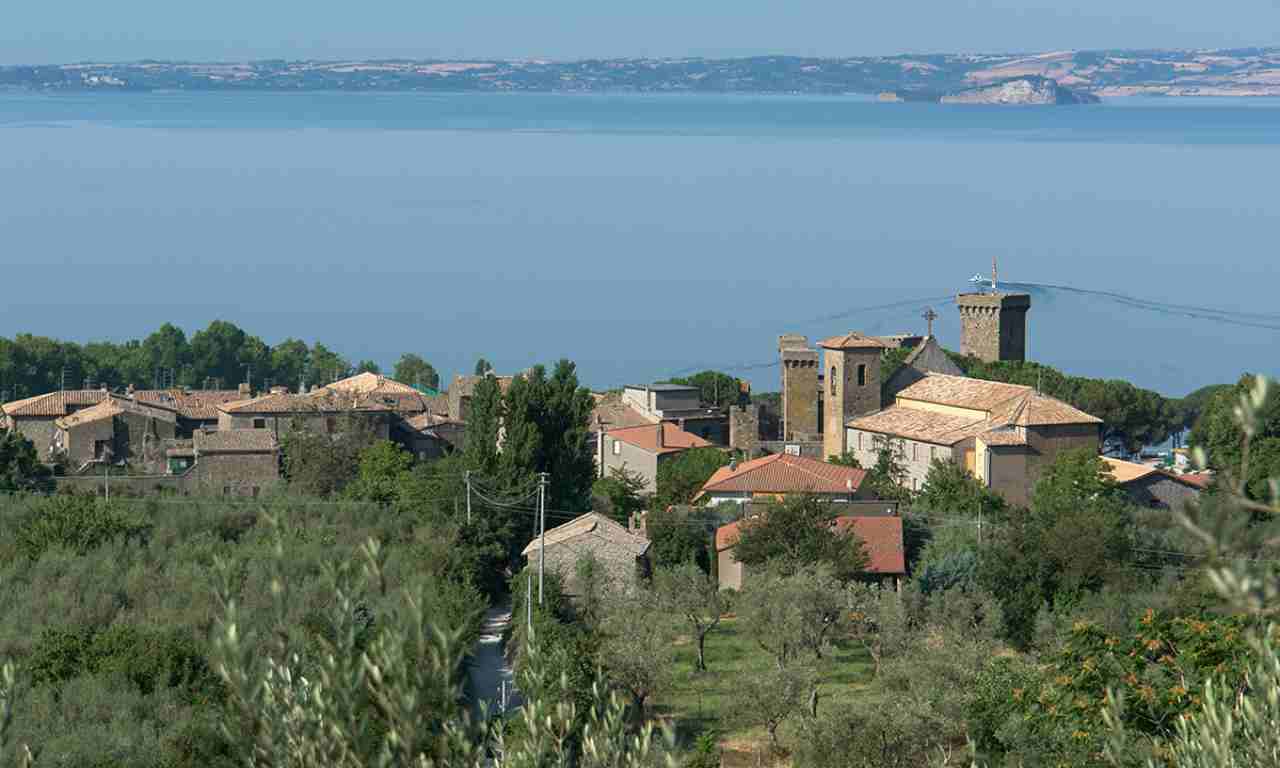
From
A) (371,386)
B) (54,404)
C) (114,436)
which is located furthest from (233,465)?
(371,386)

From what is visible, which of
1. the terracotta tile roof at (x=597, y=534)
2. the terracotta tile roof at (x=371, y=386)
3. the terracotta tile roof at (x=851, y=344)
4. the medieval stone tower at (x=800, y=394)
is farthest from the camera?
the terracotta tile roof at (x=371, y=386)

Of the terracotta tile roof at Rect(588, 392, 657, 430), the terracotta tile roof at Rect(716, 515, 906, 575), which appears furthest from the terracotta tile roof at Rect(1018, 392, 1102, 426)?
the terracotta tile roof at Rect(588, 392, 657, 430)

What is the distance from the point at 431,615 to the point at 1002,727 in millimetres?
11587

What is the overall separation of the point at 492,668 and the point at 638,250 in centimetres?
8139

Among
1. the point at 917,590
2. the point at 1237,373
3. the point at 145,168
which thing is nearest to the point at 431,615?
the point at 917,590

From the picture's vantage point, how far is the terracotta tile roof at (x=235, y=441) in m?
35.7

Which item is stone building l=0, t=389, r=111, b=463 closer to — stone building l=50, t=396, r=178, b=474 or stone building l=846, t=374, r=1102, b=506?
stone building l=50, t=396, r=178, b=474

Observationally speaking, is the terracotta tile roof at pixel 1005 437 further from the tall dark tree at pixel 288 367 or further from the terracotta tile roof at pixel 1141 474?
the tall dark tree at pixel 288 367

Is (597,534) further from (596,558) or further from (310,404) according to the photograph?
(310,404)

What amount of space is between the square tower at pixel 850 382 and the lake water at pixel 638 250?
27007 millimetres

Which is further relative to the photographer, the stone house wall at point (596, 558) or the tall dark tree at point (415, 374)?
the tall dark tree at point (415, 374)

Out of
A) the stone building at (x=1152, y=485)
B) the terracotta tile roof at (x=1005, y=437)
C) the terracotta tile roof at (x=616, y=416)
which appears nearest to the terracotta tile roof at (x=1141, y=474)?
the stone building at (x=1152, y=485)

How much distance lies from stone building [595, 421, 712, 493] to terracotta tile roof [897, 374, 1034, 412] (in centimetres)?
439

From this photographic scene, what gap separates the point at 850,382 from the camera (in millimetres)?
37906
